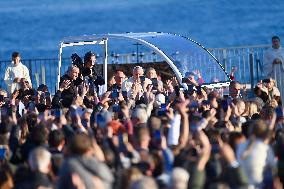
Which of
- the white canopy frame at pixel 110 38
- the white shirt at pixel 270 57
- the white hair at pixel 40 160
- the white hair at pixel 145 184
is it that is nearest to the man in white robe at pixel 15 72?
the white canopy frame at pixel 110 38

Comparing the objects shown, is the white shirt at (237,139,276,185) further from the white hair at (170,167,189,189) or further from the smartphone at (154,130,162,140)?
the white hair at (170,167,189,189)

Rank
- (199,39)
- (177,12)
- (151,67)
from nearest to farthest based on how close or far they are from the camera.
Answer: (151,67)
(199,39)
(177,12)

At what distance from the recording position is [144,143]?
17297 mm

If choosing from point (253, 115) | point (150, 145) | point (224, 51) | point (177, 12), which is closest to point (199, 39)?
point (177, 12)

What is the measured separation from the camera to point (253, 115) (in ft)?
72.4

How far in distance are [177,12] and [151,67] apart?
46.5 meters

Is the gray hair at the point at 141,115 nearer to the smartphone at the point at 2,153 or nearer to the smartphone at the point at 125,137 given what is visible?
the smartphone at the point at 125,137

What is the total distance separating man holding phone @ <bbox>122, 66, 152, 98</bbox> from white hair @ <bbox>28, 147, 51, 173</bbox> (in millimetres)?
8778

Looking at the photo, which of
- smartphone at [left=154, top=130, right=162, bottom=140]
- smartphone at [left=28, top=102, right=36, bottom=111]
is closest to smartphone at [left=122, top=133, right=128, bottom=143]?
smartphone at [left=154, top=130, right=162, bottom=140]

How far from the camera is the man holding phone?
2562 cm

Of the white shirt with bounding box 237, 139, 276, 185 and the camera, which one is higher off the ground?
the camera

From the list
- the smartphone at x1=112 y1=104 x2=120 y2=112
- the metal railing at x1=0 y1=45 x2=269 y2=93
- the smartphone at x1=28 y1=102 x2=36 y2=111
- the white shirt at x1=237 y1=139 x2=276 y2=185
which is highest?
the metal railing at x1=0 y1=45 x2=269 y2=93

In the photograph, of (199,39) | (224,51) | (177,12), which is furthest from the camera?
(177,12)

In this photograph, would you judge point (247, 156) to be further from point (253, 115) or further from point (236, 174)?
point (253, 115)
